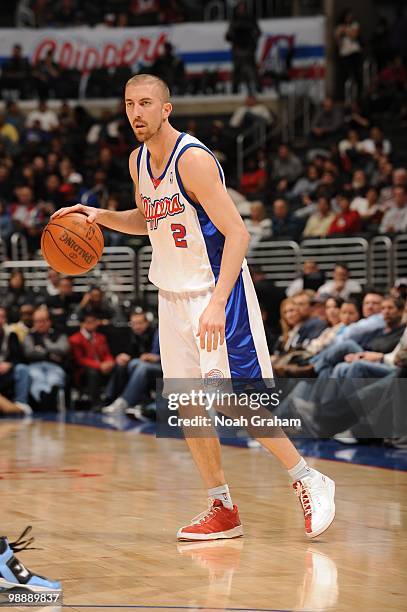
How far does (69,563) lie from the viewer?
4.77 meters

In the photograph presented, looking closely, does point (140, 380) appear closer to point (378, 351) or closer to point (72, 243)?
point (378, 351)

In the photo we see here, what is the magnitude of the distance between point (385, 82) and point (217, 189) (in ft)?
48.4

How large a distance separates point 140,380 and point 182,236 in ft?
22.2

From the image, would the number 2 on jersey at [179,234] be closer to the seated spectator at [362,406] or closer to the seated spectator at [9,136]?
the seated spectator at [362,406]

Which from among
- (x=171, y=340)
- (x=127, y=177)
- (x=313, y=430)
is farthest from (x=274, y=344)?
(x=127, y=177)

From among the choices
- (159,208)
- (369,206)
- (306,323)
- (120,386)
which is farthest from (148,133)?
(369,206)

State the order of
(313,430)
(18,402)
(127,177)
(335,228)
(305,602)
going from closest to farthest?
(305,602) < (313,430) < (18,402) < (335,228) < (127,177)

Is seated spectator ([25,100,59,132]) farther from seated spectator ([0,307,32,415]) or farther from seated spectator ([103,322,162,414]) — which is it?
seated spectator ([103,322,162,414])

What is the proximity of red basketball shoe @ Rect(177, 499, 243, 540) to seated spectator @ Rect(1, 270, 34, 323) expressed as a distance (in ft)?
28.3

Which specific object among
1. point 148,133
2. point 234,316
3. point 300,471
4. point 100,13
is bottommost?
point 300,471

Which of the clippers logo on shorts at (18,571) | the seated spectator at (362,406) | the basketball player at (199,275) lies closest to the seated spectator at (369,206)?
the seated spectator at (362,406)

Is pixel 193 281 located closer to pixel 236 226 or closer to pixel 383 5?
pixel 236 226

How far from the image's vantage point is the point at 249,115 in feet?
64.3

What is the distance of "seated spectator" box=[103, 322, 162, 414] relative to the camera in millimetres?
11977
